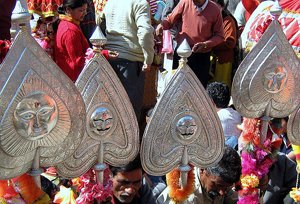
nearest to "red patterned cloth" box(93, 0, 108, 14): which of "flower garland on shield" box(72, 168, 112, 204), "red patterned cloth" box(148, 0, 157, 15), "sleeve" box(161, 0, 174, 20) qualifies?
"sleeve" box(161, 0, 174, 20)

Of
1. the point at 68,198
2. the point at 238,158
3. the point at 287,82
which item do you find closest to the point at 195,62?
the point at 238,158

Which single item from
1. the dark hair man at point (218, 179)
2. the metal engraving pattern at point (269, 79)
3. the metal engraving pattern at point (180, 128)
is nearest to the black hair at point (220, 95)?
the dark hair man at point (218, 179)

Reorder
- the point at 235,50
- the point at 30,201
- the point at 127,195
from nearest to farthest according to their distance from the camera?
1. the point at 30,201
2. the point at 127,195
3. the point at 235,50

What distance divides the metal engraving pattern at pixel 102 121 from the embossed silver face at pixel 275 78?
55 cm

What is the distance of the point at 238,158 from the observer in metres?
2.84

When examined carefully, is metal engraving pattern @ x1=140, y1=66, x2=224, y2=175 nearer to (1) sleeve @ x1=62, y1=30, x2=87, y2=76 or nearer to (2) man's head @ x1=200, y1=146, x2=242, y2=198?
(2) man's head @ x1=200, y1=146, x2=242, y2=198

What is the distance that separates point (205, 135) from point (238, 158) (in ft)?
1.88

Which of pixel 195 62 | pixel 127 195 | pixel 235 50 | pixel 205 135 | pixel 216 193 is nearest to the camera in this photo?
pixel 205 135

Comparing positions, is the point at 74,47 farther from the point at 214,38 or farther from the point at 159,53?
the point at 214,38

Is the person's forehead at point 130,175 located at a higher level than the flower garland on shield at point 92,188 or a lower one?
lower

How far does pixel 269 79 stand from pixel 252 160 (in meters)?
0.41

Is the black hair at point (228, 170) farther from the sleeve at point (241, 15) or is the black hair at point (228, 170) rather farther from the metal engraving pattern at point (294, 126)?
the sleeve at point (241, 15)

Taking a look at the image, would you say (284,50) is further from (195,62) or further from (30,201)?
(195,62)

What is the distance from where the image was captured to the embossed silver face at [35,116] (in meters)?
1.93
